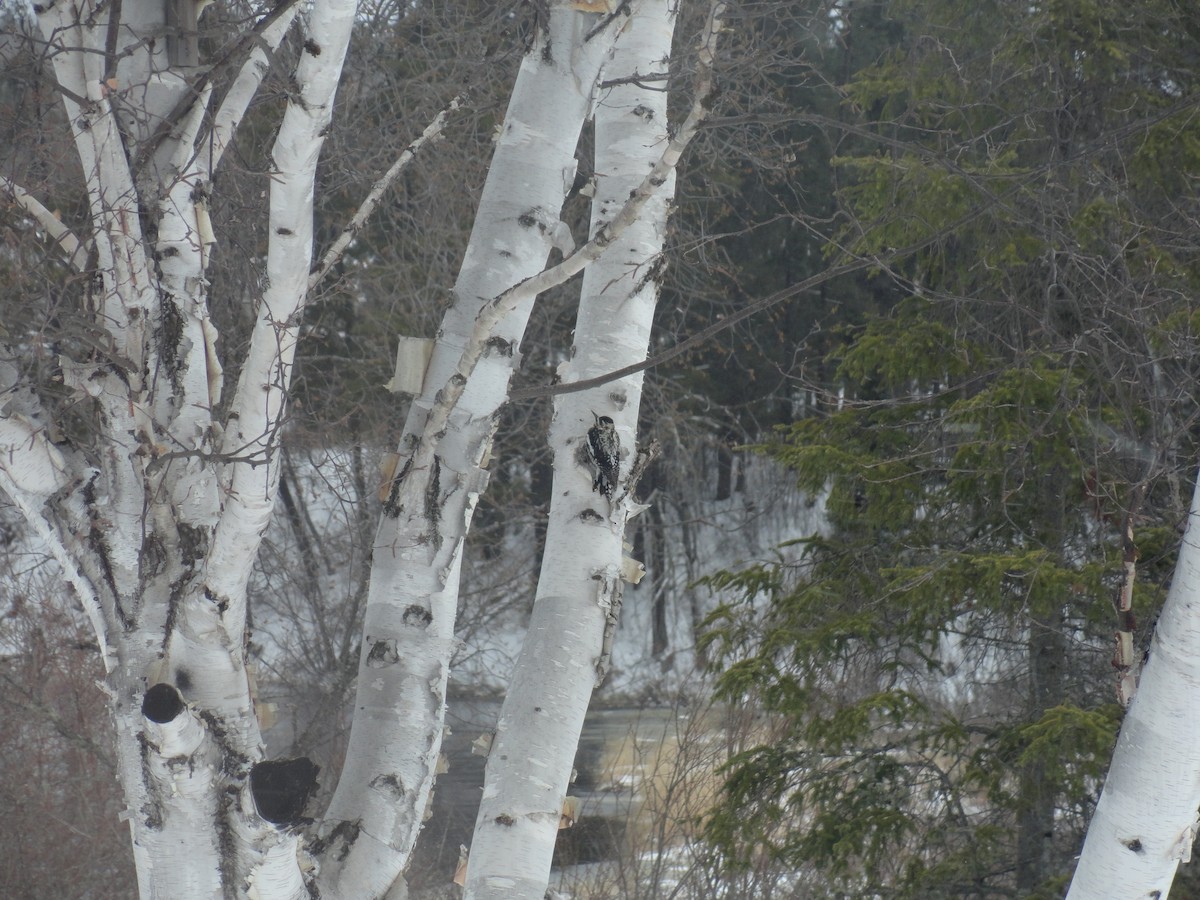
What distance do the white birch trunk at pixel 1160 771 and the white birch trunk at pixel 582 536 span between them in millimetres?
1110

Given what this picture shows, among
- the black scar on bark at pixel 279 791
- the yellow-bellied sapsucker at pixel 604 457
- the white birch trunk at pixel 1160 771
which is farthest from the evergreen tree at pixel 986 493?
the black scar on bark at pixel 279 791

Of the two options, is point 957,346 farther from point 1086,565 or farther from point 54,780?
point 54,780

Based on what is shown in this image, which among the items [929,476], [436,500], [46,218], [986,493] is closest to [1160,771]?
[436,500]

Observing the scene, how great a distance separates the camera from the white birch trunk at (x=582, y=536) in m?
2.28

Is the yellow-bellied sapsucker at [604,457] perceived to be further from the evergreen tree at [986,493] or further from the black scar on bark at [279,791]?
the evergreen tree at [986,493]

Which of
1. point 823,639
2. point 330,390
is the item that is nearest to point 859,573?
point 823,639

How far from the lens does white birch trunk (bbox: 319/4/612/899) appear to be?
2.31 metres

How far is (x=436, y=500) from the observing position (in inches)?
91.5

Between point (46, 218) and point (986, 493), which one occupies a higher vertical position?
point (986, 493)

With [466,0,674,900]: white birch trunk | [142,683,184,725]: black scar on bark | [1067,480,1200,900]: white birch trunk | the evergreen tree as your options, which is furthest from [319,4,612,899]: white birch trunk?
the evergreen tree

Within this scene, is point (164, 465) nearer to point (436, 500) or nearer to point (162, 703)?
point (162, 703)

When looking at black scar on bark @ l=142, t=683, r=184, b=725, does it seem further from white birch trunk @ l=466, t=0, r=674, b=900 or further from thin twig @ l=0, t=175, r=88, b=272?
thin twig @ l=0, t=175, r=88, b=272

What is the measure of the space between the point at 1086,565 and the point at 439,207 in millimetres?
6235

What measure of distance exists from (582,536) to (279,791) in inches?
33.8
